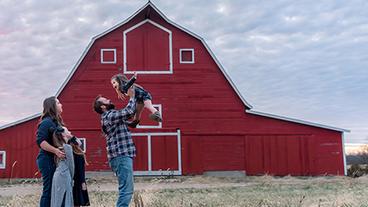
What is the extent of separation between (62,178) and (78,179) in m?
0.29

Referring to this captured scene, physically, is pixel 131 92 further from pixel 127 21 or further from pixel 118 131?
pixel 127 21

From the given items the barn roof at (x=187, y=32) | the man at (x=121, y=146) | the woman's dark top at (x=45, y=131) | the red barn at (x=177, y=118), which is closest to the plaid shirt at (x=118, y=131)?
the man at (x=121, y=146)

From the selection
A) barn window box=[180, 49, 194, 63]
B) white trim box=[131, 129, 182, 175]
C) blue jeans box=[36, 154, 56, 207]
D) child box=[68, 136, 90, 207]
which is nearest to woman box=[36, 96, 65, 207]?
blue jeans box=[36, 154, 56, 207]

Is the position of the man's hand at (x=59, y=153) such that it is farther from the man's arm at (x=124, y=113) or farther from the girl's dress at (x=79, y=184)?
the man's arm at (x=124, y=113)

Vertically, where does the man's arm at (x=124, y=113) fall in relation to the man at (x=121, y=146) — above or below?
above

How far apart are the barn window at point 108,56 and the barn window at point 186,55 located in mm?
2771

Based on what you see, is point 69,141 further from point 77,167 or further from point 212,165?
point 212,165

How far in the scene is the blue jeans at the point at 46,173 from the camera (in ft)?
15.3

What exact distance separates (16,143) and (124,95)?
51.5 feet

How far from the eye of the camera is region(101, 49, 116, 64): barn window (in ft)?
61.2

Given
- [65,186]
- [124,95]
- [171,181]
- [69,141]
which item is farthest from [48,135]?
[171,181]

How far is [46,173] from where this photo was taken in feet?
15.4

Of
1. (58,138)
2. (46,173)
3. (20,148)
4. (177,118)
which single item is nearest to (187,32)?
(177,118)

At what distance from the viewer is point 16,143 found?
739 inches
